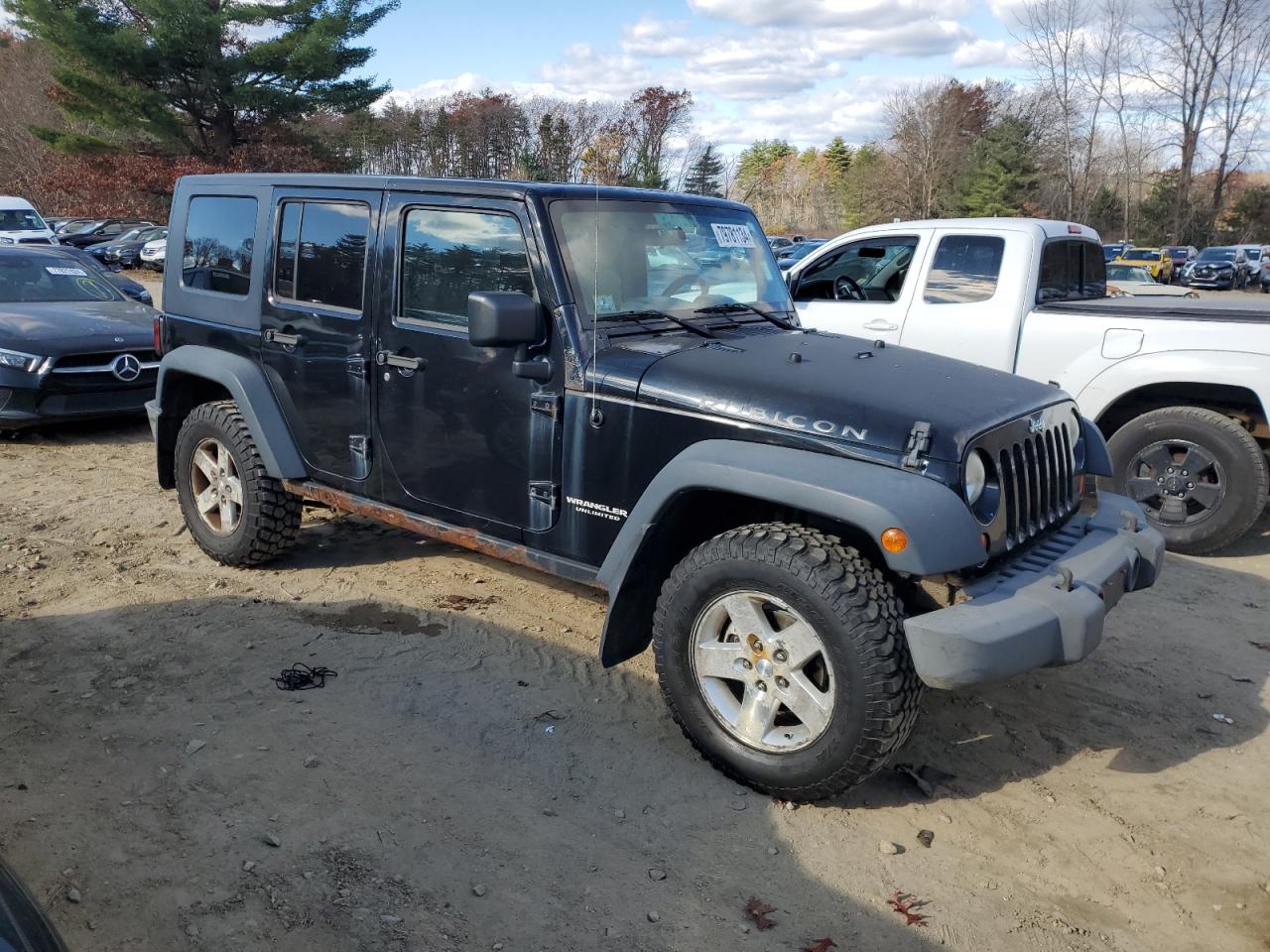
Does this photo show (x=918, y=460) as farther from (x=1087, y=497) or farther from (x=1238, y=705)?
(x=1238, y=705)

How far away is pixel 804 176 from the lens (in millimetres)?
49312

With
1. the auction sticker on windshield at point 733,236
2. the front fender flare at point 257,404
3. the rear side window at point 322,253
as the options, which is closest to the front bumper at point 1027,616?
the auction sticker on windshield at point 733,236

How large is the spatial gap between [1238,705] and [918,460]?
227cm

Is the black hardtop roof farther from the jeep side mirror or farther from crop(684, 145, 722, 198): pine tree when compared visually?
crop(684, 145, 722, 198): pine tree

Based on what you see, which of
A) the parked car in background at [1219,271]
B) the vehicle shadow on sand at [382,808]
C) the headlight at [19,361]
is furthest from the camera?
the parked car in background at [1219,271]

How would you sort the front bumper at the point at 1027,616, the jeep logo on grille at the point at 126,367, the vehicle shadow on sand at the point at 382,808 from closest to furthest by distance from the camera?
the vehicle shadow on sand at the point at 382,808 → the front bumper at the point at 1027,616 → the jeep logo on grille at the point at 126,367

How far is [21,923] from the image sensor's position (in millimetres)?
1850

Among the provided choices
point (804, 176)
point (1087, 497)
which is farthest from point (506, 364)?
point (804, 176)

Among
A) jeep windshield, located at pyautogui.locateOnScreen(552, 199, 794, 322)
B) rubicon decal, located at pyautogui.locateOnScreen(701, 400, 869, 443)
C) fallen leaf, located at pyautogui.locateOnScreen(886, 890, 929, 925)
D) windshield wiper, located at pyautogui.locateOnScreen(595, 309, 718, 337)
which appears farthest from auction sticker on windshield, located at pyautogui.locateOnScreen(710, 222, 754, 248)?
fallen leaf, located at pyautogui.locateOnScreen(886, 890, 929, 925)

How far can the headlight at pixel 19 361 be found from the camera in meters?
7.84

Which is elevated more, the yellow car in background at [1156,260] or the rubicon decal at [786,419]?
the yellow car in background at [1156,260]

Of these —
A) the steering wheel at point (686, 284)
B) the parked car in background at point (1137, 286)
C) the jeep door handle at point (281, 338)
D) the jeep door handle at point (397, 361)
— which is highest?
the parked car in background at point (1137, 286)

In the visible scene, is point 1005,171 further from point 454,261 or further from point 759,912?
point 759,912

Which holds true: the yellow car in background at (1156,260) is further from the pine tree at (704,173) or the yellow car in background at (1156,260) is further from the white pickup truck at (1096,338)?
the white pickup truck at (1096,338)
